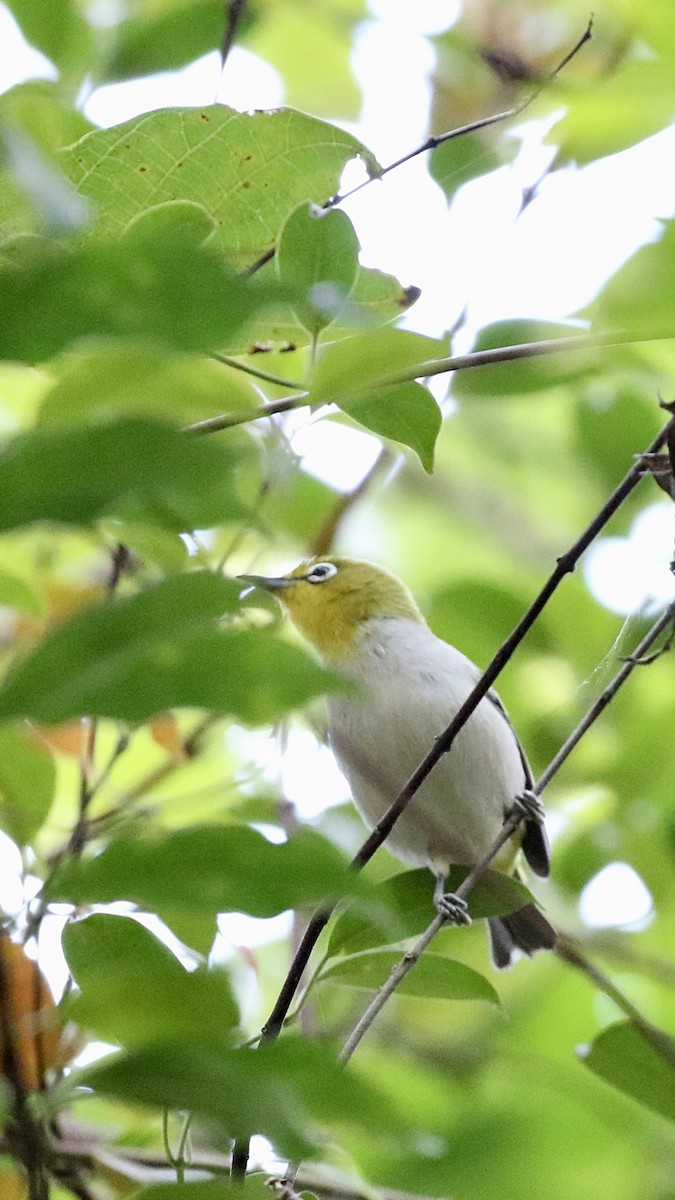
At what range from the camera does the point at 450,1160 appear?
1396 mm

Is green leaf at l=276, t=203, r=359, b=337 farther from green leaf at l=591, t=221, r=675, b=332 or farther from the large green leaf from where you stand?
the large green leaf

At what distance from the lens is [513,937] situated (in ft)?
11.1

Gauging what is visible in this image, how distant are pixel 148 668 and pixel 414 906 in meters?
1.20

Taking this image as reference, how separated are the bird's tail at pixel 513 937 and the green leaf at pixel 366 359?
2.15 m

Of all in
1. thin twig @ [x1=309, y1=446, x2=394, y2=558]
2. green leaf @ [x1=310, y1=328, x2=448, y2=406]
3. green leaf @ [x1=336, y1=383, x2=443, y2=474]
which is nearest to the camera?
green leaf @ [x1=310, y1=328, x2=448, y2=406]

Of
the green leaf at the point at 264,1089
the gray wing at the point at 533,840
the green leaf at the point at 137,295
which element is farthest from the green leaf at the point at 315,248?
the gray wing at the point at 533,840

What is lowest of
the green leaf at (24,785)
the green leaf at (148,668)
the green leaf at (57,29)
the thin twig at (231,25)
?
the green leaf at (148,668)

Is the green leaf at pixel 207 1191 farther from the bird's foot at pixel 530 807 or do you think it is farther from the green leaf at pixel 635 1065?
the bird's foot at pixel 530 807

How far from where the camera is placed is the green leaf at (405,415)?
147 centimetres

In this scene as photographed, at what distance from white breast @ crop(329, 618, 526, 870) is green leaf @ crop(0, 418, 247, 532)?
84.4 inches

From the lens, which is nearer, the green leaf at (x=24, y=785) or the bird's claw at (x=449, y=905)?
the green leaf at (x=24, y=785)


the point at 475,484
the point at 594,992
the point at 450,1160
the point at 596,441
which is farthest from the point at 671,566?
the point at 475,484

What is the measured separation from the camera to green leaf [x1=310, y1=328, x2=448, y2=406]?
4.00 feet

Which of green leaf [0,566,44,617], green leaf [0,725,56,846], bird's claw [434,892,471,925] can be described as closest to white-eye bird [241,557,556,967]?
bird's claw [434,892,471,925]
